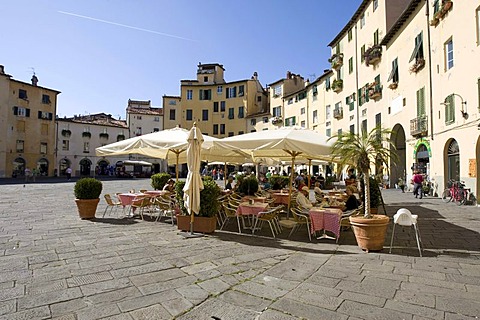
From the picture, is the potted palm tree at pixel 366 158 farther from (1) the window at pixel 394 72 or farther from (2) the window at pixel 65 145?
(2) the window at pixel 65 145

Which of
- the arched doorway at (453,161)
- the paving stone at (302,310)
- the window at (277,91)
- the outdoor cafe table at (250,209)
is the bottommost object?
the paving stone at (302,310)

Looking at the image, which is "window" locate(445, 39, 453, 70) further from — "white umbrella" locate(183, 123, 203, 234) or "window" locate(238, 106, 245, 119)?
"window" locate(238, 106, 245, 119)

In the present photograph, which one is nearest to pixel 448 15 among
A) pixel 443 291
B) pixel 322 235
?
pixel 322 235

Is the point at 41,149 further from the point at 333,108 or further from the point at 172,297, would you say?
the point at 172,297

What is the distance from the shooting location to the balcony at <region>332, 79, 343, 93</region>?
92.4 feet

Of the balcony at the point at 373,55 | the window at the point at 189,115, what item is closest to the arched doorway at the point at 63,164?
the window at the point at 189,115

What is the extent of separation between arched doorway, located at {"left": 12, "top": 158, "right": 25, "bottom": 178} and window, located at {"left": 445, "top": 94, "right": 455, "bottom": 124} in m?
46.0

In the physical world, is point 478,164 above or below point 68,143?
below

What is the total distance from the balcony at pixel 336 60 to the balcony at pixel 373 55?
5.73 metres

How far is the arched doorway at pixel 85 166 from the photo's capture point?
49.7 meters

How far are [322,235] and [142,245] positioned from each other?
12.2 ft

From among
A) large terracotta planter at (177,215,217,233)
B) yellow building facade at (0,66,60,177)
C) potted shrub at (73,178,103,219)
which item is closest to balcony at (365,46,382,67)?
large terracotta planter at (177,215,217,233)

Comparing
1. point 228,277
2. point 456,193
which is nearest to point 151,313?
point 228,277

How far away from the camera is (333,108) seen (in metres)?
30.3
